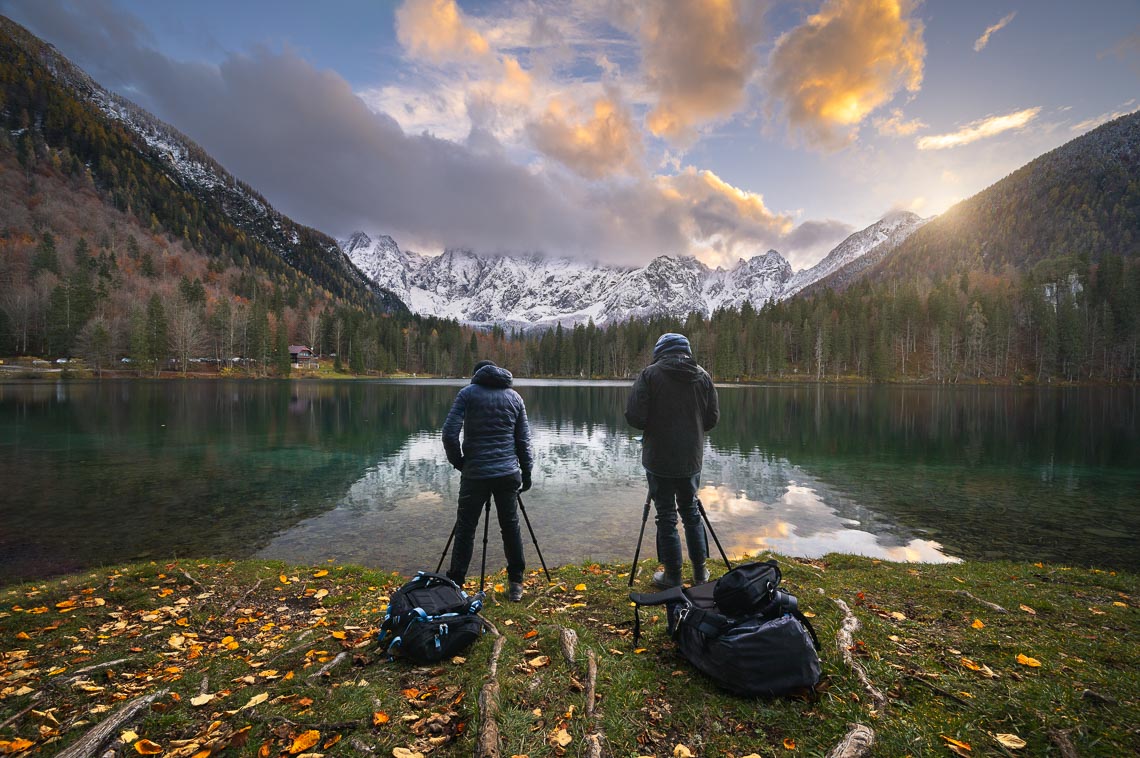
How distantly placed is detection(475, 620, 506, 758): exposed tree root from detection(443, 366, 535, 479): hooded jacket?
3.06m

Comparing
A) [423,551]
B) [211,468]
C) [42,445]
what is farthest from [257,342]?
[423,551]

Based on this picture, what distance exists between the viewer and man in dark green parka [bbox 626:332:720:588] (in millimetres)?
7891

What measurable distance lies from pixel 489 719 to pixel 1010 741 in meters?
4.39

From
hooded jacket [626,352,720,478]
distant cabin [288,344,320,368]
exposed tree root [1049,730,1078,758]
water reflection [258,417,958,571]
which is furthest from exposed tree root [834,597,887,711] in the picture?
distant cabin [288,344,320,368]

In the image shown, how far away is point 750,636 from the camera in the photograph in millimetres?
4707

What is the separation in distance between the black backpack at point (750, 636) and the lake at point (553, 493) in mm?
7730

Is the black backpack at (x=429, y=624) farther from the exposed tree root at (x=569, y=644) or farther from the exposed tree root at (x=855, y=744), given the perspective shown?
the exposed tree root at (x=855, y=744)

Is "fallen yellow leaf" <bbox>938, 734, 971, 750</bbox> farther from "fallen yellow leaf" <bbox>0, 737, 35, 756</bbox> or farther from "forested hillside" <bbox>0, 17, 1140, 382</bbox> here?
"forested hillside" <bbox>0, 17, 1140, 382</bbox>

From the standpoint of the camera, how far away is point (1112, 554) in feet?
43.4

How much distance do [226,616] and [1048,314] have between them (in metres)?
165

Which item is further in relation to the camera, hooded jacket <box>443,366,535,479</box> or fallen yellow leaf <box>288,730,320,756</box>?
A: hooded jacket <box>443,366,535,479</box>

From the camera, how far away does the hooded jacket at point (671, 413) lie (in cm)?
788

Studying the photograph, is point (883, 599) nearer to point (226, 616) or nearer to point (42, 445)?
point (226, 616)

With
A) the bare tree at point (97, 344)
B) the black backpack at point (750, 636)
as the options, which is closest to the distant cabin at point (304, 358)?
the bare tree at point (97, 344)
